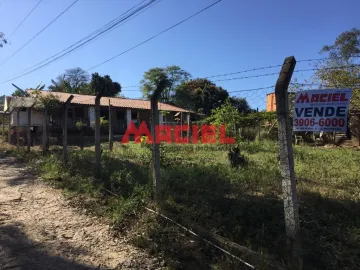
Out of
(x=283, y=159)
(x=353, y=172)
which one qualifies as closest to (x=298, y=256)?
(x=283, y=159)

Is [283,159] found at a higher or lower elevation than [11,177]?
higher

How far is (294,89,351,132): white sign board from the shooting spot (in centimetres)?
303

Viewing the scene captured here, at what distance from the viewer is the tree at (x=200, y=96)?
118 feet

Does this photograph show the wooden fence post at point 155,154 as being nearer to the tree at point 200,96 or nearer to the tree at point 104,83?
the tree at point 200,96

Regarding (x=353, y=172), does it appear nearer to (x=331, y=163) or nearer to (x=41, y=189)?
(x=331, y=163)

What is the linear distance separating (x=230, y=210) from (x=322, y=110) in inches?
89.2

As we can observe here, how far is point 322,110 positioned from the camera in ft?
10.3

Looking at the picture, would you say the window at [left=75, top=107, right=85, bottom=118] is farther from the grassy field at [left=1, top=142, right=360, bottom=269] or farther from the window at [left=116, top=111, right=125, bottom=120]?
the grassy field at [left=1, top=142, right=360, bottom=269]

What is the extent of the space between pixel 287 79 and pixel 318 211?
7.89ft

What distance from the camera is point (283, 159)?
10.4 feet

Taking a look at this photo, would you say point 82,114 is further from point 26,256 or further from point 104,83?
point 26,256

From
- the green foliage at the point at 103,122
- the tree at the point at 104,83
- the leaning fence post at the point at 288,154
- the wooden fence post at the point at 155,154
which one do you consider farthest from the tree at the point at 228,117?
the tree at the point at 104,83

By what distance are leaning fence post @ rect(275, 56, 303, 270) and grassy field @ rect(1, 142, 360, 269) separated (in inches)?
14.6

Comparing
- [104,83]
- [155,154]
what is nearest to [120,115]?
[104,83]
